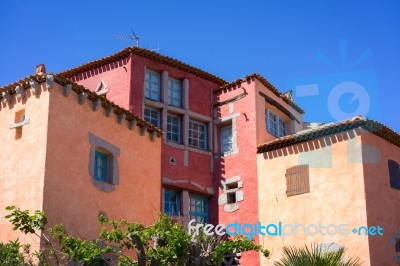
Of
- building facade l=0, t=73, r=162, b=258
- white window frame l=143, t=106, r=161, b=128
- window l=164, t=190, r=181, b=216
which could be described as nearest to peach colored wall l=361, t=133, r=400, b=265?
window l=164, t=190, r=181, b=216

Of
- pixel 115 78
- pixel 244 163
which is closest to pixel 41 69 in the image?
pixel 115 78

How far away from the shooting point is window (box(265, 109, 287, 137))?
23.2 m

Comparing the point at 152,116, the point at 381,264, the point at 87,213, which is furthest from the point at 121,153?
the point at 381,264

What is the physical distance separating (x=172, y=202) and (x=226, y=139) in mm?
3638

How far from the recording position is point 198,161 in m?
22.4

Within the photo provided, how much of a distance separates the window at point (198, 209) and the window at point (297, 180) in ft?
12.3

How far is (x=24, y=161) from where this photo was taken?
50.9ft

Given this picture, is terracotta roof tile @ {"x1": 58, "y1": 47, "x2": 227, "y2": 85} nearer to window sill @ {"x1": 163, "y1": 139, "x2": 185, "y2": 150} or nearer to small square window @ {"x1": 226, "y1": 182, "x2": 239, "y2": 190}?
window sill @ {"x1": 163, "y1": 139, "x2": 185, "y2": 150}

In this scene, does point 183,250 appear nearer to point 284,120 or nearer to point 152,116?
point 152,116

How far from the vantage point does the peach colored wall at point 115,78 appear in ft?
69.9

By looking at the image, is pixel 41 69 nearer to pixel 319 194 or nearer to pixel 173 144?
pixel 173 144

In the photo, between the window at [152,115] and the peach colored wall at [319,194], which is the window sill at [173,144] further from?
the peach colored wall at [319,194]

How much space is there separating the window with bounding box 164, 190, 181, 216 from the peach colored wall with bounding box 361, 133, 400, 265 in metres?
6.79

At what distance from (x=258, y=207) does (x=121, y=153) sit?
5.64m
